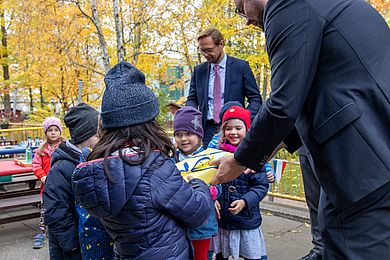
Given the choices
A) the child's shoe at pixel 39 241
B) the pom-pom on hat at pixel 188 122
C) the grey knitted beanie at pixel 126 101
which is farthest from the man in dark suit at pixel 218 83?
the child's shoe at pixel 39 241

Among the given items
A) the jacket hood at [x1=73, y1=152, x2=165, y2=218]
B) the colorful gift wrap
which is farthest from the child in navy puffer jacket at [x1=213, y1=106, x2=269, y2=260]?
the jacket hood at [x1=73, y1=152, x2=165, y2=218]

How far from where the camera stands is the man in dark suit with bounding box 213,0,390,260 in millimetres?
1562

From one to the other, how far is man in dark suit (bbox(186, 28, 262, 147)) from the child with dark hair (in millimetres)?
1264

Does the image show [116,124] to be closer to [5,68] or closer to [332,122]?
[332,122]

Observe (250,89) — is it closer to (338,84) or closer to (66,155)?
(66,155)

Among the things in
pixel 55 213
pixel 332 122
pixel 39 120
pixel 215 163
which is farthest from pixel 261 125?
pixel 39 120

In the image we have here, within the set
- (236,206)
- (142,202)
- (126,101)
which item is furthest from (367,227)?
(236,206)

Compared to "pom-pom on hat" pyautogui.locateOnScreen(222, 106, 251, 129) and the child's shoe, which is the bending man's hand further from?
the child's shoe

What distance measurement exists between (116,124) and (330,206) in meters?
1.13

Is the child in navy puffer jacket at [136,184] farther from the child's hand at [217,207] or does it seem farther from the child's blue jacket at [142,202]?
→ the child's hand at [217,207]

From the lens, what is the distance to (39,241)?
5023mm

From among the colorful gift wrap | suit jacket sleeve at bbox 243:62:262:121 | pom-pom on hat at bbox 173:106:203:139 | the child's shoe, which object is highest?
suit jacket sleeve at bbox 243:62:262:121

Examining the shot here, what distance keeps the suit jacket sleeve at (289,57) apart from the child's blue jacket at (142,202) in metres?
0.58

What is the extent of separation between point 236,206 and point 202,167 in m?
0.86
